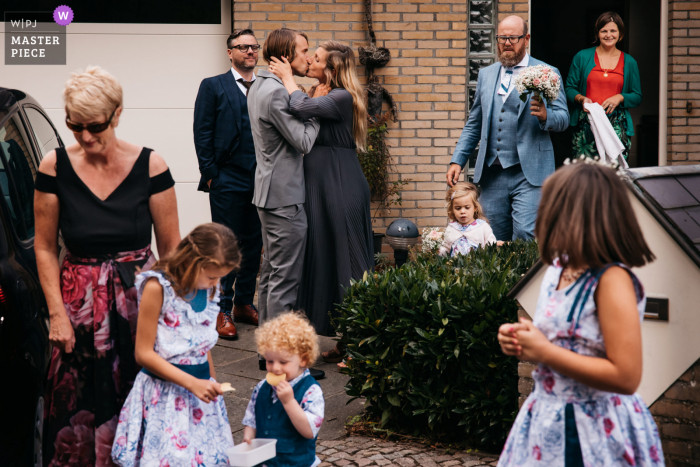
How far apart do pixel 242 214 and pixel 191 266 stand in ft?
11.2

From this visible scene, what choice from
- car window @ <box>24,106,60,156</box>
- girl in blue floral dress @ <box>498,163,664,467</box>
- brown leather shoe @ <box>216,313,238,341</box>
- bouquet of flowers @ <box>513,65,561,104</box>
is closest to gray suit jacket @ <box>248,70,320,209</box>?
car window @ <box>24,106,60,156</box>

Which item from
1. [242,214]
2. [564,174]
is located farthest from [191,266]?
[242,214]

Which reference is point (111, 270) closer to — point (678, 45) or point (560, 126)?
point (560, 126)

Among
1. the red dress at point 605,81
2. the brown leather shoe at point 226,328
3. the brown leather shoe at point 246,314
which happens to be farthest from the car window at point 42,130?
the red dress at point 605,81

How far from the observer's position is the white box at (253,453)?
231 centimetres

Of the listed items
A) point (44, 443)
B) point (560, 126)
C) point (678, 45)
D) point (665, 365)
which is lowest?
point (44, 443)

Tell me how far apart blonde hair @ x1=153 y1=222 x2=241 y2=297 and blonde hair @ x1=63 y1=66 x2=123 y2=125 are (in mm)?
539

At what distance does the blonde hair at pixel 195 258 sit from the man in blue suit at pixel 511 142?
312cm

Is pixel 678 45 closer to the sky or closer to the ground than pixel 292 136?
closer to the sky

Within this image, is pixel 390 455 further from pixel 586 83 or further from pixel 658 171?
pixel 586 83

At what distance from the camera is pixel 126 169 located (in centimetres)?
270

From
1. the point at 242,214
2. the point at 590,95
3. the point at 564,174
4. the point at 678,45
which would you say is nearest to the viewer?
the point at 564,174

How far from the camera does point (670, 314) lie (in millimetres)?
Result: 2688

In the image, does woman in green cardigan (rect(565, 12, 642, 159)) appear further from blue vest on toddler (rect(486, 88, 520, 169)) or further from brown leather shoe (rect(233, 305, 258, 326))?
brown leather shoe (rect(233, 305, 258, 326))
